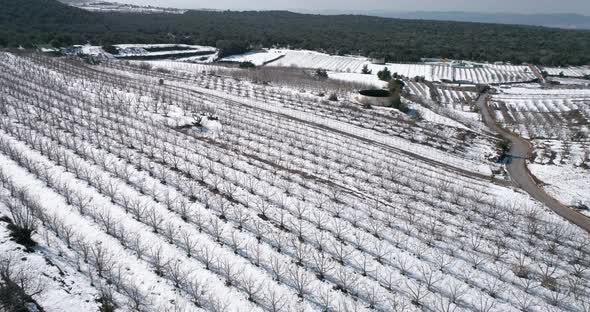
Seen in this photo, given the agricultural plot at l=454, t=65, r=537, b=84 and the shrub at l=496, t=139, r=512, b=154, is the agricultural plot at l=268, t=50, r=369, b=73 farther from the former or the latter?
the shrub at l=496, t=139, r=512, b=154

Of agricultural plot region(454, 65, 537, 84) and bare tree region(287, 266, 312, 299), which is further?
agricultural plot region(454, 65, 537, 84)

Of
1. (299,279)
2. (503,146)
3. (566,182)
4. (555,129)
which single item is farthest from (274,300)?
(555,129)

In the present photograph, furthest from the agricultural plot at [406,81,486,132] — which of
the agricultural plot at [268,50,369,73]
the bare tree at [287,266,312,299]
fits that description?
the bare tree at [287,266,312,299]

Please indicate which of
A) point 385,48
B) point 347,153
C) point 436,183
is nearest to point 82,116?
point 347,153

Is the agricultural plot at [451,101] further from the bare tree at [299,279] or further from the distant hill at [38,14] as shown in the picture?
the distant hill at [38,14]

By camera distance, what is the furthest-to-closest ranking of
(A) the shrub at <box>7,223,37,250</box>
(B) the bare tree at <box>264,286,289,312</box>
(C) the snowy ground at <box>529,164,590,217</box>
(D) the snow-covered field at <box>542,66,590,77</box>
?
(D) the snow-covered field at <box>542,66,590,77</box> → (C) the snowy ground at <box>529,164,590,217</box> → (A) the shrub at <box>7,223,37,250</box> → (B) the bare tree at <box>264,286,289,312</box>

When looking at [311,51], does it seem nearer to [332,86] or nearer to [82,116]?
[332,86]
